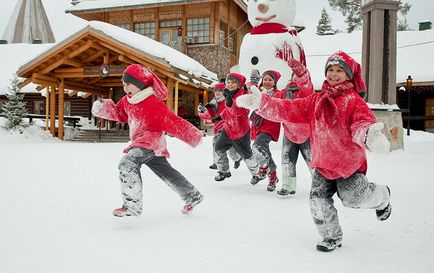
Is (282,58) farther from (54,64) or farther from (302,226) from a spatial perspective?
(54,64)

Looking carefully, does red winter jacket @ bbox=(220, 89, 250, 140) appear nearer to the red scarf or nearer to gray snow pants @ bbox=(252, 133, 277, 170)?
gray snow pants @ bbox=(252, 133, 277, 170)

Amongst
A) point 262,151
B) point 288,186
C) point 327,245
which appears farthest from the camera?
point 262,151

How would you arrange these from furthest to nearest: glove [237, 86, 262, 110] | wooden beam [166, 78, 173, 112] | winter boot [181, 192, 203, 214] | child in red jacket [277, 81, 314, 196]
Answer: wooden beam [166, 78, 173, 112], child in red jacket [277, 81, 314, 196], winter boot [181, 192, 203, 214], glove [237, 86, 262, 110]

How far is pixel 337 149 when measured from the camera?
255cm

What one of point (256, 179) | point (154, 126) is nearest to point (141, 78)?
point (154, 126)

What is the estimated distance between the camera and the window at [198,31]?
1827 centimetres

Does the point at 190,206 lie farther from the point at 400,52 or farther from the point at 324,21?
the point at 324,21

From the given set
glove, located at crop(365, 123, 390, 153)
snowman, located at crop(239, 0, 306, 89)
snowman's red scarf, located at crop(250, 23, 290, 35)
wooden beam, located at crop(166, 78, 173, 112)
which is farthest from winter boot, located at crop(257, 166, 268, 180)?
wooden beam, located at crop(166, 78, 173, 112)

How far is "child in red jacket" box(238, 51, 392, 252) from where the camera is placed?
2527 millimetres

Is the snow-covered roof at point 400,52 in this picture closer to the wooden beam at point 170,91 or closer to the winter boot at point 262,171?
the wooden beam at point 170,91

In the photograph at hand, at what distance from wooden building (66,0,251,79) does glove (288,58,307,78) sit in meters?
14.4

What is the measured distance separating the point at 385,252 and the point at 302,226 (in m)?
0.77

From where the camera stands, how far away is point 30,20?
107ft

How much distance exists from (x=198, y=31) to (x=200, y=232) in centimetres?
1667
